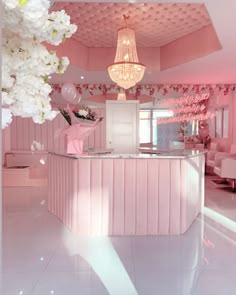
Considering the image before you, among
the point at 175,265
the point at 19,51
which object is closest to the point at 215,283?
the point at 175,265

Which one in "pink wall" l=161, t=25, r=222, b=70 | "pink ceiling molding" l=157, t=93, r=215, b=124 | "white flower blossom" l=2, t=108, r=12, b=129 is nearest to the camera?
"white flower blossom" l=2, t=108, r=12, b=129

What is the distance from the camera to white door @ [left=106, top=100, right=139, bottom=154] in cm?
809

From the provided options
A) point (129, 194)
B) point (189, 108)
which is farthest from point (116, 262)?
point (189, 108)

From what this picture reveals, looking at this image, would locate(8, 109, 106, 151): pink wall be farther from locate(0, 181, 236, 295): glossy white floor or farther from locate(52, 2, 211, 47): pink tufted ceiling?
locate(0, 181, 236, 295): glossy white floor

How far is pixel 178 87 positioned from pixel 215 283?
592 centimetres

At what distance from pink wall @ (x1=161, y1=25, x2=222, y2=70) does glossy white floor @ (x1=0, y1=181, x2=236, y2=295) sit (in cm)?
301

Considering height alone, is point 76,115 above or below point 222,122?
below

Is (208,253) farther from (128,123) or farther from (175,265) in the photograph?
(128,123)

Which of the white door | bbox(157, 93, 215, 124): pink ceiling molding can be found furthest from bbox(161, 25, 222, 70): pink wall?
bbox(157, 93, 215, 124): pink ceiling molding

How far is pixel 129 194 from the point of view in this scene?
3449 millimetres

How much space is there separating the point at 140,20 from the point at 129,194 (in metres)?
3.01

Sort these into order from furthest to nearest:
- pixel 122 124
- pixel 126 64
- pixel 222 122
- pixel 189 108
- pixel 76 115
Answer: pixel 189 108 < pixel 222 122 < pixel 122 124 < pixel 126 64 < pixel 76 115

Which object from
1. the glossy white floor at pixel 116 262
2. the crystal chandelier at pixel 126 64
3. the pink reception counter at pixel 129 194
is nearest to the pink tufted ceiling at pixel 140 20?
the crystal chandelier at pixel 126 64

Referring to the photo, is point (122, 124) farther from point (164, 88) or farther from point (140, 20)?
point (140, 20)
